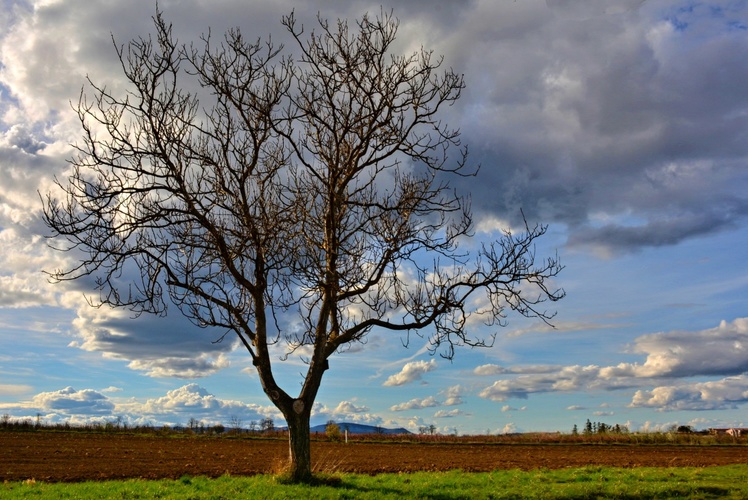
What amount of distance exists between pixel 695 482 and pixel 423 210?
11427 mm

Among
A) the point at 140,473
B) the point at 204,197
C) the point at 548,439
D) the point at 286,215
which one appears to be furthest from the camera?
the point at 548,439

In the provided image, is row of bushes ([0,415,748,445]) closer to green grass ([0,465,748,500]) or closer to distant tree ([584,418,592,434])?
distant tree ([584,418,592,434])

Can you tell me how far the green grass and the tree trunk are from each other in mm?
532

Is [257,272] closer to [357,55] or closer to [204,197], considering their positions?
[204,197]

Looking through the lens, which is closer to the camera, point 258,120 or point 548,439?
point 258,120

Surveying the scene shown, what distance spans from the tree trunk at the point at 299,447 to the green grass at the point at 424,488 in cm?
53

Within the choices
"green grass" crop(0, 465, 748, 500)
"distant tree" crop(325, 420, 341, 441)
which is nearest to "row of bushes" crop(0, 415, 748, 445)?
"distant tree" crop(325, 420, 341, 441)

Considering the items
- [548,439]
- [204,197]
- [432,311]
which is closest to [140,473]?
[204,197]

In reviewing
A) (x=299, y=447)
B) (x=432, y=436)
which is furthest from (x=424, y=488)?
(x=432, y=436)

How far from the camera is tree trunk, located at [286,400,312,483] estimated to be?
15.8 m

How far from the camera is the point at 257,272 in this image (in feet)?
55.1

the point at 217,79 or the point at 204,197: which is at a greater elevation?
the point at 217,79

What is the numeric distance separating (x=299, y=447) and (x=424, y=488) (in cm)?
342

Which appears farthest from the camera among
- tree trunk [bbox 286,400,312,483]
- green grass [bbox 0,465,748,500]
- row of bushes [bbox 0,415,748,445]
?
row of bushes [bbox 0,415,748,445]
